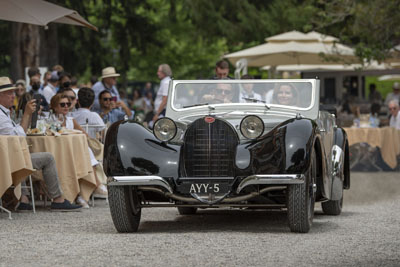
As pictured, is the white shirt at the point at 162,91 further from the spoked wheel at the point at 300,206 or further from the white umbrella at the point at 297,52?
the spoked wheel at the point at 300,206

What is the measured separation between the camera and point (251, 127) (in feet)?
30.8

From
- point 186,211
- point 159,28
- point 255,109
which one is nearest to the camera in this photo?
point 255,109

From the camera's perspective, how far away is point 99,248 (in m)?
8.10

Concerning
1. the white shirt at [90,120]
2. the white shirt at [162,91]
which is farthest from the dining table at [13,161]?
the white shirt at [162,91]

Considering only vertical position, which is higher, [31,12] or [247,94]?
[31,12]

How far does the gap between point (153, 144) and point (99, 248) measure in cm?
162

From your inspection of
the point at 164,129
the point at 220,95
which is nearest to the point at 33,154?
the point at 220,95

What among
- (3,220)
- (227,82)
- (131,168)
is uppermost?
(227,82)

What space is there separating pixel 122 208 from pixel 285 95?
2.53 metres

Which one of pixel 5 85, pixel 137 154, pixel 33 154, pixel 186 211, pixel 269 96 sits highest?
pixel 5 85

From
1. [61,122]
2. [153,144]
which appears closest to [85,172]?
[61,122]

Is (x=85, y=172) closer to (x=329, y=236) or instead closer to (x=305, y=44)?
(x=329, y=236)

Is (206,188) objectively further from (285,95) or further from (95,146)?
(95,146)

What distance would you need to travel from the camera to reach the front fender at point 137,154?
923cm
